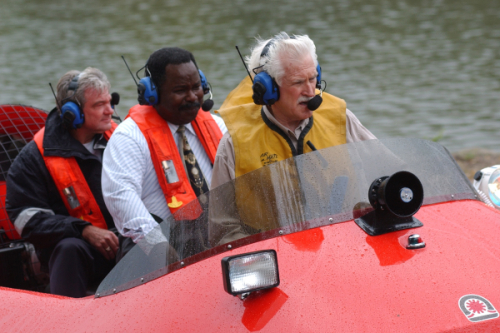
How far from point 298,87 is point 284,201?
915 millimetres

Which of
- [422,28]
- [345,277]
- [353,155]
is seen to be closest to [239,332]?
[345,277]

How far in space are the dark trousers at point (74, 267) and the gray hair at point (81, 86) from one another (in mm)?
981

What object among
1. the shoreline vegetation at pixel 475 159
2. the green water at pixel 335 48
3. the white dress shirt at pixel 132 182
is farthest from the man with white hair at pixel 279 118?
the green water at pixel 335 48

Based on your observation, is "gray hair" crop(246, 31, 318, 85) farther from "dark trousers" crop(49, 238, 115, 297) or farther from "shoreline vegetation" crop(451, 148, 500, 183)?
"shoreline vegetation" crop(451, 148, 500, 183)

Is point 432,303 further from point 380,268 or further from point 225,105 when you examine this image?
point 225,105

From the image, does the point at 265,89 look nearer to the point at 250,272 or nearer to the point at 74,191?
the point at 250,272

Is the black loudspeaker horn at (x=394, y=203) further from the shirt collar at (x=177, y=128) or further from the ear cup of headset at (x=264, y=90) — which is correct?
the shirt collar at (x=177, y=128)

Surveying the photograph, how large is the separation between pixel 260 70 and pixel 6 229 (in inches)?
74.9

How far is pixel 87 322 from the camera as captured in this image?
7.44 feet

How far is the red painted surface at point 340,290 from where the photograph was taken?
1864mm

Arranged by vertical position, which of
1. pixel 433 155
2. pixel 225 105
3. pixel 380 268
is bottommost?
pixel 380 268

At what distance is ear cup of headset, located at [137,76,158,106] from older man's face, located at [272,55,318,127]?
923mm

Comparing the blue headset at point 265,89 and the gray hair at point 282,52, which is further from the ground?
the gray hair at point 282,52

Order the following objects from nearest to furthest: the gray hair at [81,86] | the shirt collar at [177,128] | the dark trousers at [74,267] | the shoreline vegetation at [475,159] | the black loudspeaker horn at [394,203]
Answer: the black loudspeaker horn at [394,203] → the dark trousers at [74,267] → the shirt collar at [177,128] → the gray hair at [81,86] → the shoreline vegetation at [475,159]
